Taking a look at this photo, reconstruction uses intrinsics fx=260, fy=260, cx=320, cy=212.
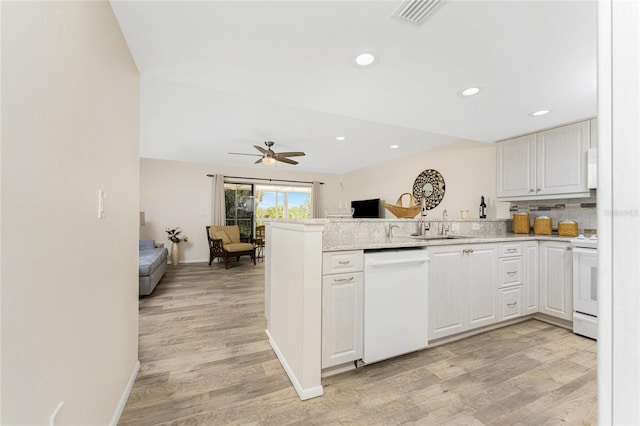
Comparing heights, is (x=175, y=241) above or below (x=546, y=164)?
below

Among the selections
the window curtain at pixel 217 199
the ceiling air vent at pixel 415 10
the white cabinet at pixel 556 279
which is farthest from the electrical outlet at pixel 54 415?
the window curtain at pixel 217 199

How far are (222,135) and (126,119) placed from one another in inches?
105

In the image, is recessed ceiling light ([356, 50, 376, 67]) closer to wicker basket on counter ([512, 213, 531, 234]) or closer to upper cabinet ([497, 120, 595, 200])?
upper cabinet ([497, 120, 595, 200])

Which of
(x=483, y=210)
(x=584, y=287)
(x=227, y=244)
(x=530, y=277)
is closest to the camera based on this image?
(x=584, y=287)

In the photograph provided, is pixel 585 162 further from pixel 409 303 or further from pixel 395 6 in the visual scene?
pixel 395 6

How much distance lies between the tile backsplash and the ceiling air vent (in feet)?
9.92

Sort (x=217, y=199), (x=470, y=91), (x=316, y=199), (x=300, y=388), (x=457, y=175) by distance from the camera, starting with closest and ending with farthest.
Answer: (x=300, y=388) → (x=470, y=91) → (x=457, y=175) → (x=217, y=199) → (x=316, y=199)

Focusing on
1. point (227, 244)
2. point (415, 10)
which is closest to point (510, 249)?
point (415, 10)

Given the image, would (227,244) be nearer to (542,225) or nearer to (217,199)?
(217,199)

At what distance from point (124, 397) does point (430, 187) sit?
4886 millimetres

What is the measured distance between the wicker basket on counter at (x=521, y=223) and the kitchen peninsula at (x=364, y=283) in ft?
0.66

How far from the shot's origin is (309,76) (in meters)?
2.08

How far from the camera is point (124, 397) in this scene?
5.08 ft

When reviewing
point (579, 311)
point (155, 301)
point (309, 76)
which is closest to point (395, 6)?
point (309, 76)
